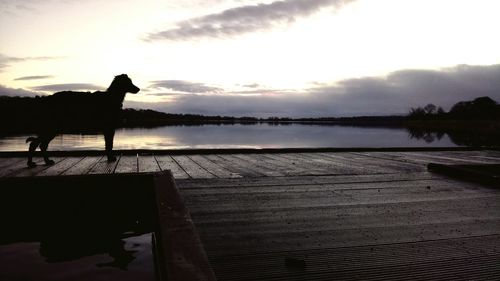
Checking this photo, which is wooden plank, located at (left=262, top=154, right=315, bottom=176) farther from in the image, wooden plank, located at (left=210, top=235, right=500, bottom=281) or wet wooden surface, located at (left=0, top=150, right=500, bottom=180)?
wooden plank, located at (left=210, top=235, right=500, bottom=281)

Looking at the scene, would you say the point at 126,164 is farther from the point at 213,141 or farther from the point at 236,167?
the point at 213,141

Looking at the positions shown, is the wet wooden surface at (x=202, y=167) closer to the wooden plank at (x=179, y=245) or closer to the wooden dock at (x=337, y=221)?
the wooden dock at (x=337, y=221)

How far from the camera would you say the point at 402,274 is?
2074 mm

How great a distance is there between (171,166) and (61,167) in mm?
1688

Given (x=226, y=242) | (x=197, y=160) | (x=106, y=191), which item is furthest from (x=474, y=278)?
(x=197, y=160)

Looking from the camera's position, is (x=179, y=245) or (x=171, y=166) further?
(x=171, y=166)

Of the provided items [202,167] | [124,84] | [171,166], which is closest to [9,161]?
[124,84]

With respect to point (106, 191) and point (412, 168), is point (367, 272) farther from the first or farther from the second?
point (412, 168)

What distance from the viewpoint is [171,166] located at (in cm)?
621

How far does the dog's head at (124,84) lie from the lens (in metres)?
6.92

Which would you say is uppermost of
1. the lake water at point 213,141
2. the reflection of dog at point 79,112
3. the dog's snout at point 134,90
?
the dog's snout at point 134,90

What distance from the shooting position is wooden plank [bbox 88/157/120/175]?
535 cm

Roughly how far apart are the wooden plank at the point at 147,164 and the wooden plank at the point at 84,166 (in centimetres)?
75

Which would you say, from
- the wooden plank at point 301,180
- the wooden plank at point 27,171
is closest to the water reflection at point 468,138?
the wooden plank at point 301,180
